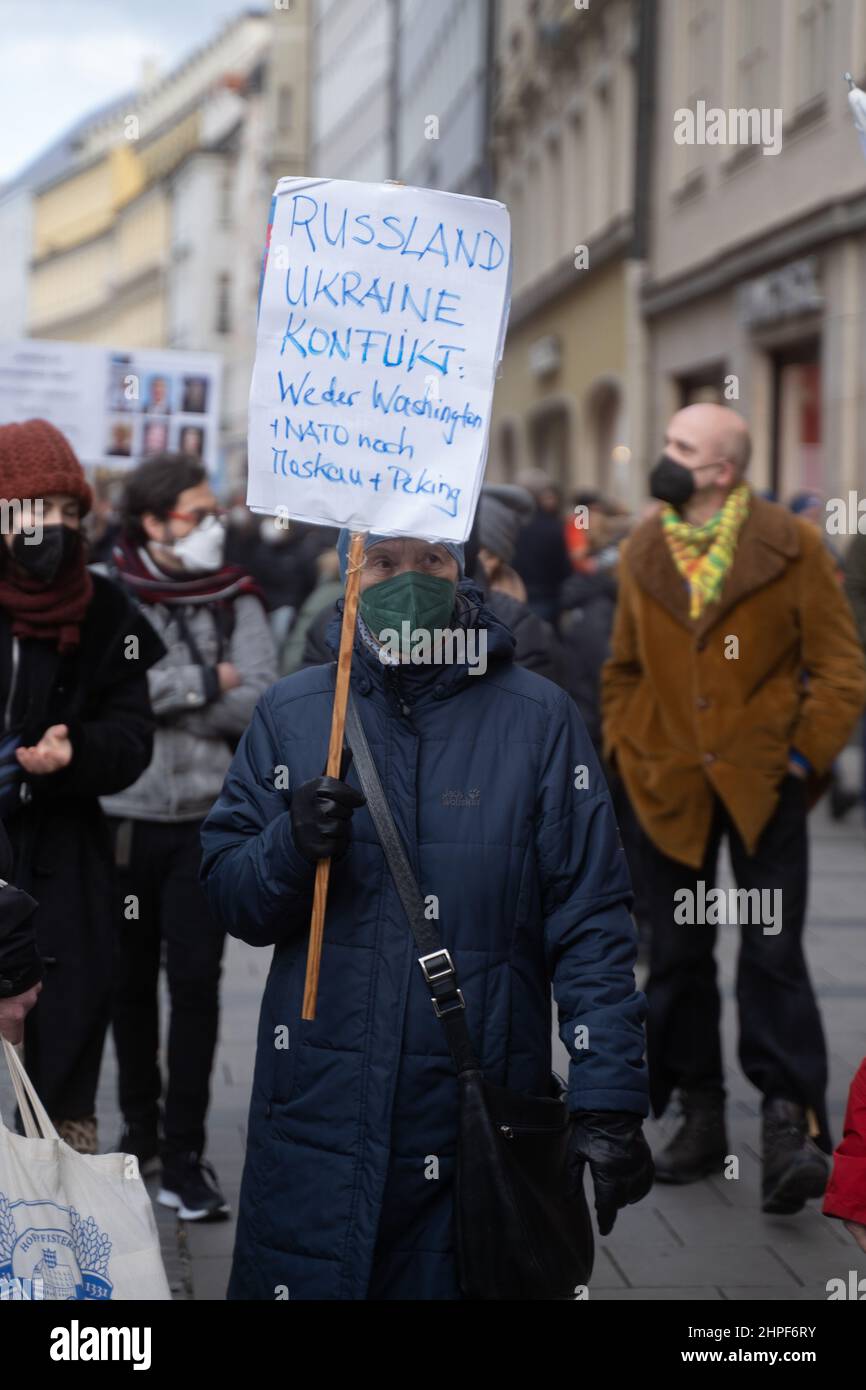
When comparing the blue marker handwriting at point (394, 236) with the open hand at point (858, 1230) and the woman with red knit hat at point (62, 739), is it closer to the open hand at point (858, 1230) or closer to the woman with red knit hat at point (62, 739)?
the woman with red knit hat at point (62, 739)

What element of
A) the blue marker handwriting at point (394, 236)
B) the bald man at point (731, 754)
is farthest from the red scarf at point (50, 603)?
the bald man at point (731, 754)

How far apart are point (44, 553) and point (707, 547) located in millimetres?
2036

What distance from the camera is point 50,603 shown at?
15.1 ft

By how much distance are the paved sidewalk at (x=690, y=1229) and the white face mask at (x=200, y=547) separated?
1.67 m

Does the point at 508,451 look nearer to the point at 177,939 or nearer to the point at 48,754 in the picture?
the point at 177,939

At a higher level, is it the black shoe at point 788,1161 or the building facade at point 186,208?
the building facade at point 186,208

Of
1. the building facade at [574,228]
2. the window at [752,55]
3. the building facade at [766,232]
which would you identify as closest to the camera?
the building facade at [766,232]

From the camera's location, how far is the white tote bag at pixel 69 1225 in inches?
127

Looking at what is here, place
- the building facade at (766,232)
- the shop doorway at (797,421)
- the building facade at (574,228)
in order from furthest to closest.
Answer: the building facade at (574,228), the shop doorway at (797,421), the building facade at (766,232)

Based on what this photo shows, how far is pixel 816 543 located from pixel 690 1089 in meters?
1.55

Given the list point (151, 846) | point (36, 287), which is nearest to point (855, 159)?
point (151, 846)

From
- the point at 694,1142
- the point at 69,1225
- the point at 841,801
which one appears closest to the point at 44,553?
the point at 69,1225

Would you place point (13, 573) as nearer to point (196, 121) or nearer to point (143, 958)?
point (143, 958)

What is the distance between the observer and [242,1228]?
3.61 metres
